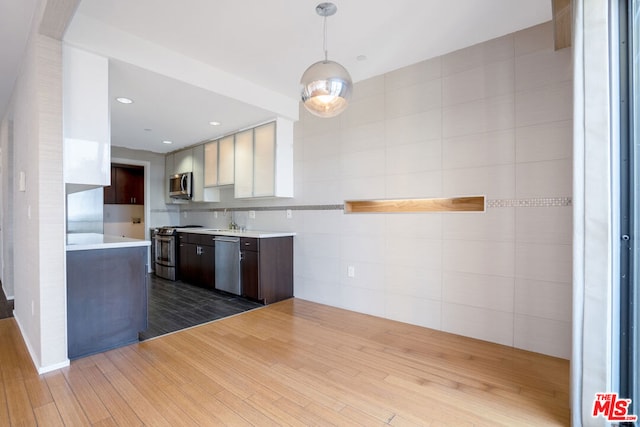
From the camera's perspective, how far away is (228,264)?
4215 mm

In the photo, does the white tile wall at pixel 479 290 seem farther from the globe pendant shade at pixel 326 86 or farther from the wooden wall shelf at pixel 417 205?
the globe pendant shade at pixel 326 86

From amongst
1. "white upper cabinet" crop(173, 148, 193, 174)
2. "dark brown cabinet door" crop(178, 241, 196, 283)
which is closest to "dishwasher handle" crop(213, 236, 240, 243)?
"dark brown cabinet door" crop(178, 241, 196, 283)

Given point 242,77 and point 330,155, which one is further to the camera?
point 330,155

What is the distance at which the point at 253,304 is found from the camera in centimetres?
387

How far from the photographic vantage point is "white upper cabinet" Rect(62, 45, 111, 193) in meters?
2.33

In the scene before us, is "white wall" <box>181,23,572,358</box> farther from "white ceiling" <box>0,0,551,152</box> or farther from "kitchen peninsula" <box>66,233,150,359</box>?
"kitchen peninsula" <box>66,233,150,359</box>

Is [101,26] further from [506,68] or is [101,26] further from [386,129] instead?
[506,68]

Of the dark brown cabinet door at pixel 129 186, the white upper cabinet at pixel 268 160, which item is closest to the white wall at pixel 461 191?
the white upper cabinet at pixel 268 160

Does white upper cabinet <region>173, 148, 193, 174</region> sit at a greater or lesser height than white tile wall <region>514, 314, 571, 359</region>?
greater

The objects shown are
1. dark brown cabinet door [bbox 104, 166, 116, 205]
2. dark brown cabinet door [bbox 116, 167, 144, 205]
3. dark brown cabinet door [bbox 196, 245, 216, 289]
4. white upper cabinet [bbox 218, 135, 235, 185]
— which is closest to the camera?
dark brown cabinet door [bbox 196, 245, 216, 289]

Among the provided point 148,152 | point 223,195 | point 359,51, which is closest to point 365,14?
point 359,51

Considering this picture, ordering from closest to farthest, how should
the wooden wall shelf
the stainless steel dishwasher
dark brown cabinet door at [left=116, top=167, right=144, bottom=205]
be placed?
the wooden wall shelf < the stainless steel dishwasher < dark brown cabinet door at [left=116, top=167, right=144, bottom=205]

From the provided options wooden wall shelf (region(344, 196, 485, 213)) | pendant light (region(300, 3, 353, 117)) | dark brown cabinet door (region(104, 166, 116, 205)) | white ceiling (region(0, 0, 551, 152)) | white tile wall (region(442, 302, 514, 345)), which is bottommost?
white tile wall (region(442, 302, 514, 345))

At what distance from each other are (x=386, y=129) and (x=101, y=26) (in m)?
2.68
